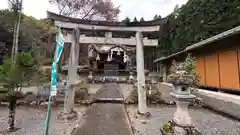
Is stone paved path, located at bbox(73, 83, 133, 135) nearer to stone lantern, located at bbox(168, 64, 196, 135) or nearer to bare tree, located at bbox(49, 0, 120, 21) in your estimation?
stone lantern, located at bbox(168, 64, 196, 135)

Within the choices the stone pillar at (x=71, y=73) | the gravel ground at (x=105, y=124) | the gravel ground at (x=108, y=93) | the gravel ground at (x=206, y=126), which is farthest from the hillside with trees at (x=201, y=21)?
the gravel ground at (x=105, y=124)

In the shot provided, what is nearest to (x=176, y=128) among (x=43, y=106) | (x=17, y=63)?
(x=17, y=63)

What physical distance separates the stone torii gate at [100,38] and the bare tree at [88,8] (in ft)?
44.7

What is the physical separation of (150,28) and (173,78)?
2420mm

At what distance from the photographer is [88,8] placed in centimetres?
1769

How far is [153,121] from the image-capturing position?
14.9 feet

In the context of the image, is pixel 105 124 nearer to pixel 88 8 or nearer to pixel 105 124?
pixel 105 124

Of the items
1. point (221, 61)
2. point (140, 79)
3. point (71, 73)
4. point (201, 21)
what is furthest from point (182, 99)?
point (201, 21)

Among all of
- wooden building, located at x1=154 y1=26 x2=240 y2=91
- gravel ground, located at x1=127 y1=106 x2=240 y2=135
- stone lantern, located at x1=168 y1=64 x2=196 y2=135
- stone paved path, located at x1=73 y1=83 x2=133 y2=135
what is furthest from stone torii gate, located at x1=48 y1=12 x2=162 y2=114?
wooden building, located at x1=154 y1=26 x2=240 y2=91

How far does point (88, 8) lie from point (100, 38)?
48.8 feet

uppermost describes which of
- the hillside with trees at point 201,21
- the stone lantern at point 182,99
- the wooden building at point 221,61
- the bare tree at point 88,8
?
the bare tree at point 88,8

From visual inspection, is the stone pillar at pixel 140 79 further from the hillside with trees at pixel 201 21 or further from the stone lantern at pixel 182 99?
the hillside with trees at pixel 201 21

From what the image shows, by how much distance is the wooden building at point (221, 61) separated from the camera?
562 centimetres

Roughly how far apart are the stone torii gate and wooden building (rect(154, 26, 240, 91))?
324cm
